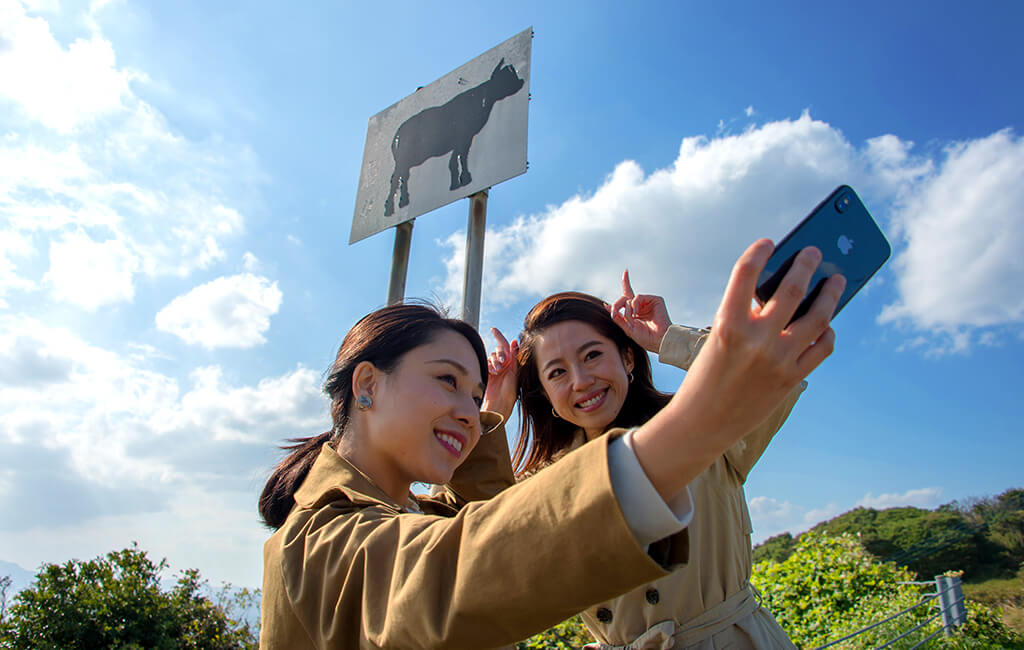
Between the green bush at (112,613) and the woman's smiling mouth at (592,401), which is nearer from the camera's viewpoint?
the woman's smiling mouth at (592,401)

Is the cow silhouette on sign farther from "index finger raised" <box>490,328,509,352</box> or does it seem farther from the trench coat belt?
the trench coat belt

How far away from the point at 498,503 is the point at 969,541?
3197cm

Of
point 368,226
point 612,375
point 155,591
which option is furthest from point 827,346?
point 155,591

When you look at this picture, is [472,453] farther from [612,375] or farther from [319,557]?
[319,557]

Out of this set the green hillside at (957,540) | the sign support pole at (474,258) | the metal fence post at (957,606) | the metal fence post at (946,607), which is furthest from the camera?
the green hillside at (957,540)

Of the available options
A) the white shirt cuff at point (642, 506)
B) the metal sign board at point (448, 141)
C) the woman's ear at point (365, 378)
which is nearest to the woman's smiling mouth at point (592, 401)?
the woman's ear at point (365, 378)

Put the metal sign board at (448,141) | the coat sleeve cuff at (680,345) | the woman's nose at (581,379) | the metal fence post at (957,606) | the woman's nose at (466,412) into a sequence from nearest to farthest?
the woman's nose at (466,412) → the coat sleeve cuff at (680,345) → the woman's nose at (581,379) → the metal sign board at (448,141) → the metal fence post at (957,606)

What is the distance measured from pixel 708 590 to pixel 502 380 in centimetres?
114

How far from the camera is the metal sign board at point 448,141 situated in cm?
377

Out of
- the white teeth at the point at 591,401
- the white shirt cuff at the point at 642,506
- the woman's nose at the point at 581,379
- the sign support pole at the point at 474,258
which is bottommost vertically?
the white shirt cuff at the point at 642,506

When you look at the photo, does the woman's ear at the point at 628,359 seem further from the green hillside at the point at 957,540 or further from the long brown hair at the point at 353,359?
the green hillside at the point at 957,540

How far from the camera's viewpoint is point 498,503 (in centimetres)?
77

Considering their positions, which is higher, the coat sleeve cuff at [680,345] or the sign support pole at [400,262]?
the sign support pole at [400,262]

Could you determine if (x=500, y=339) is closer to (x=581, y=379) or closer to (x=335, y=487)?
(x=581, y=379)
